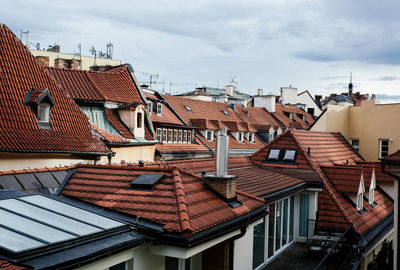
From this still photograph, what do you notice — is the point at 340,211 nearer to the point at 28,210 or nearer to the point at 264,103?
the point at 28,210

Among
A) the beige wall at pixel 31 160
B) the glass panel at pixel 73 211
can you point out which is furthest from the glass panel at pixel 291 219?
the glass panel at pixel 73 211

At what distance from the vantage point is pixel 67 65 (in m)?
33.2

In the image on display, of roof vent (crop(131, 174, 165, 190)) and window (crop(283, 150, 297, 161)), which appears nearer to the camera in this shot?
roof vent (crop(131, 174, 165, 190))

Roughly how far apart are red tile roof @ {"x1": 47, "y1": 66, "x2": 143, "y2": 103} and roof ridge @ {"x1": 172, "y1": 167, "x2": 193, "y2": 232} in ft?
51.3

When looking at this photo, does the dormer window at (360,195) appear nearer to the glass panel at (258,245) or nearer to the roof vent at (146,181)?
the glass panel at (258,245)

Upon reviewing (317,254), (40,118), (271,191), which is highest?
(40,118)

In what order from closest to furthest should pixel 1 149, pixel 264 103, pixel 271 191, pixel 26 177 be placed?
1. pixel 26 177
2. pixel 271 191
3. pixel 1 149
4. pixel 264 103

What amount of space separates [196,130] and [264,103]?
18800mm

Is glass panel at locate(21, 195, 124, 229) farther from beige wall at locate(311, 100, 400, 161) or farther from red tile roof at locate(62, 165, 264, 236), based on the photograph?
beige wall at locate(311, 100, 400, 161)

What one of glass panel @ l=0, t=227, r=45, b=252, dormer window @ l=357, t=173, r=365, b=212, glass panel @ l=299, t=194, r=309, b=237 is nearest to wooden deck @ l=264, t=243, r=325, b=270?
glass panel @ l=299, t=194, r=309, b=237

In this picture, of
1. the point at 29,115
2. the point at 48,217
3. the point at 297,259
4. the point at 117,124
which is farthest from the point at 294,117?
the point at 48,217

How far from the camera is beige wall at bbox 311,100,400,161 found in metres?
25.5

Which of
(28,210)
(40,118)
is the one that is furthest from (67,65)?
(28,210)

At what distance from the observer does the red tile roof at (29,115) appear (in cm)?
1575
